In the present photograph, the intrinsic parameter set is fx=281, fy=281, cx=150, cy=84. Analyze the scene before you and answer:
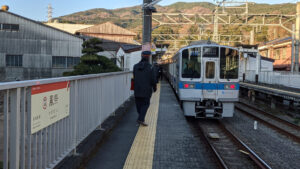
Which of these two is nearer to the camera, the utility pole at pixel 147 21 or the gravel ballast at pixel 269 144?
the gravel ballast at pixel 269 144

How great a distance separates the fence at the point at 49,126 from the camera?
2658 mm

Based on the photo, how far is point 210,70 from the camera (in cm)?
931

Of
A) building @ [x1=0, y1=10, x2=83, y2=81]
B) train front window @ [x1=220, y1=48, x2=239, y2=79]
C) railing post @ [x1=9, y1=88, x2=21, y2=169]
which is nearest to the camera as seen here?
railing post @ [x1=9, y1=88, x2=21, y2=169]

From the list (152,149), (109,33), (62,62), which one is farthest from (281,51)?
(152,149)

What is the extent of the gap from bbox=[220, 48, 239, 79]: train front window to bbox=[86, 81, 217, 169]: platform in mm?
2434

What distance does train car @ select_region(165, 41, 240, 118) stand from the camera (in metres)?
A: 9.12

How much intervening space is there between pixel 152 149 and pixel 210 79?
4540 mm

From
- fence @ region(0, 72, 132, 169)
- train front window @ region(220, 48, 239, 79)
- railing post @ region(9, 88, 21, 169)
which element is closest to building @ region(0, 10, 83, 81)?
train front window @ region(220, 48, 239, 79)

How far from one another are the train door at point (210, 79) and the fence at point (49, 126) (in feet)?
12.4

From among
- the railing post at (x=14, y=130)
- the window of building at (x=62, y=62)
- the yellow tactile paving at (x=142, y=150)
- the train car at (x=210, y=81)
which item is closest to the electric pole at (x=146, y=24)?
the train car at (x=210, y=81)

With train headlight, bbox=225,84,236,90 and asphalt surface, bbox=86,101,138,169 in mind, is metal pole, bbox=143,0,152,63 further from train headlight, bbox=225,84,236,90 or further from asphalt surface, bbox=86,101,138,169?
asphalt surface, bbox=86,101,138,169

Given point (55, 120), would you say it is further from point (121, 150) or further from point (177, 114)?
point (177, 114)

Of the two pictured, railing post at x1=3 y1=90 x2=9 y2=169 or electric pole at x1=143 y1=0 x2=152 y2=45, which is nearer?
railing post at x1=3 y1=90 x2=9 y2=169

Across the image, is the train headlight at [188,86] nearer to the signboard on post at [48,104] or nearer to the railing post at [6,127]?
the signboard on post at [48,104]
